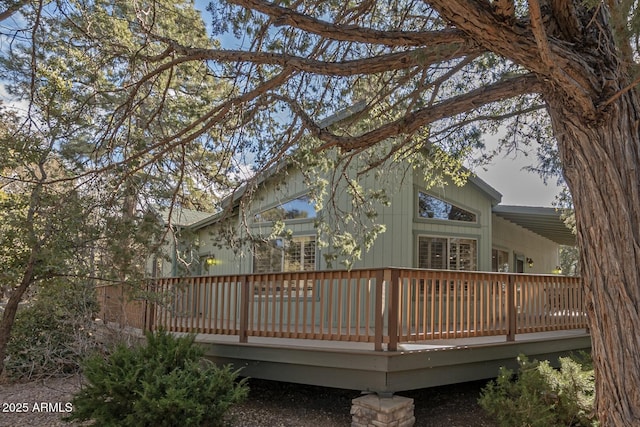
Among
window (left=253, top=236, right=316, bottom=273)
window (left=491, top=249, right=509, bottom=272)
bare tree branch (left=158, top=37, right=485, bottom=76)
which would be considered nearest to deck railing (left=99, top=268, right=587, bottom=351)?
bare tree branch (left=158, top=37, right=485, bottom=76)

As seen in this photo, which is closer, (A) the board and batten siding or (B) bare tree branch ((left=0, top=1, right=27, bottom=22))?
(B) bare tree branch ((left=0, top=1, right=27, bottom=22))

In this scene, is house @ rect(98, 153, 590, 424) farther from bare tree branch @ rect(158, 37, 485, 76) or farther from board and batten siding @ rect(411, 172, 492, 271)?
bare tree branch @ rect(158, 37, 485, 76)

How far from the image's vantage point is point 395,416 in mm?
5270

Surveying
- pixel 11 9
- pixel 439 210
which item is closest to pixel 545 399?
pixel 439 210

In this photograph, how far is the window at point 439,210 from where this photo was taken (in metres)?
9.89

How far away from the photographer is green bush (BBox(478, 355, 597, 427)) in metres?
5.05

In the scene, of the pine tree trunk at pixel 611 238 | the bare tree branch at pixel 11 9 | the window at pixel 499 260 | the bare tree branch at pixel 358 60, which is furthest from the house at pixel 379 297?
the bare tree branch at pixel 11 9

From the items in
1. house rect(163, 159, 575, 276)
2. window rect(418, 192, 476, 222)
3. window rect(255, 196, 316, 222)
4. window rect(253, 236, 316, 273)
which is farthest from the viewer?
window rect(255, 196, 316, 222)

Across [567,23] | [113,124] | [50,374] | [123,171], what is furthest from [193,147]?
[567,23]

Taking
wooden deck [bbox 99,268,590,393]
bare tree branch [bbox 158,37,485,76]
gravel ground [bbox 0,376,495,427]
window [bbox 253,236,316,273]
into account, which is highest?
bare tree branch [bbox 158,37,485,76]

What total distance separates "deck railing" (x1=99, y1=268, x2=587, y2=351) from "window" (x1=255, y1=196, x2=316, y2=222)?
10.1 ft

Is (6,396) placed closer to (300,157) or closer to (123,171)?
(123,171)

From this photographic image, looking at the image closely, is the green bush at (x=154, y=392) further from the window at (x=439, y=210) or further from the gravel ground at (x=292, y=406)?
the window at (x=439, y=210)

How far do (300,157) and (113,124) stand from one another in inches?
108
